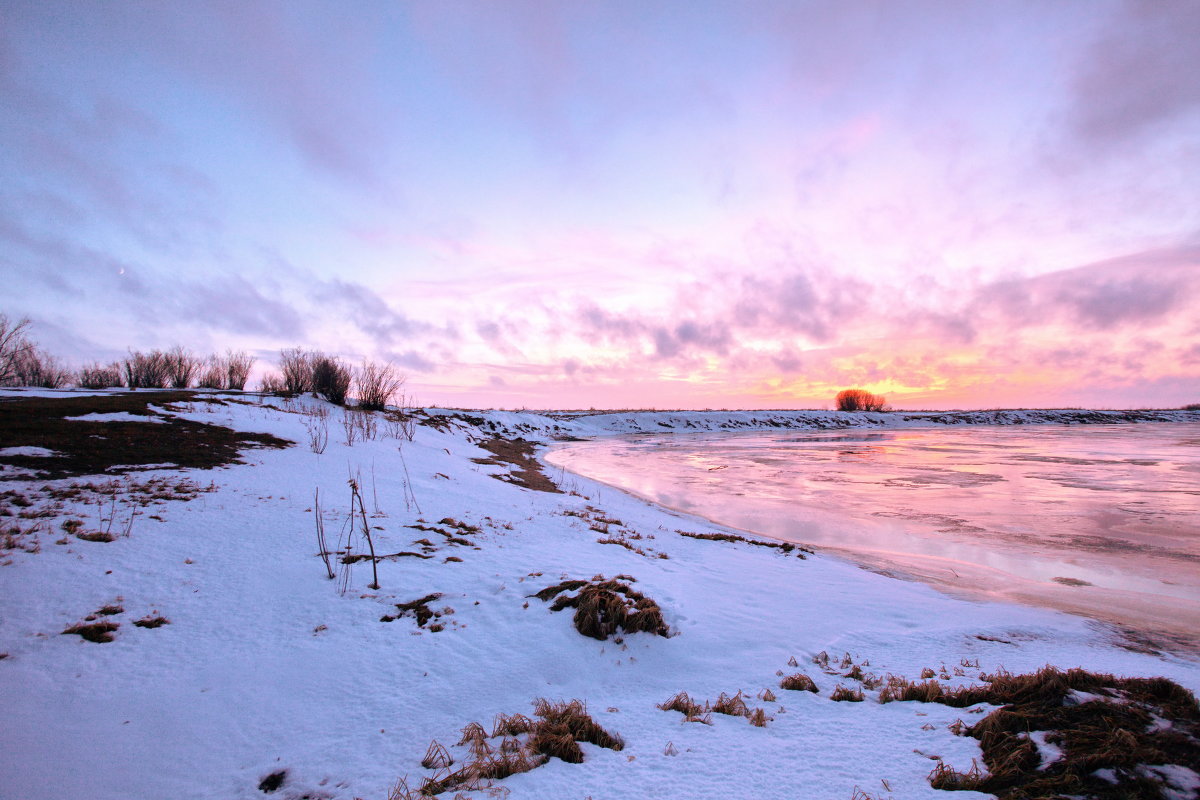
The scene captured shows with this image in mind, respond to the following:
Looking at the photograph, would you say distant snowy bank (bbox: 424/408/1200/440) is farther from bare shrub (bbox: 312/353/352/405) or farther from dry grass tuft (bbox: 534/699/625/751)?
dry grass tuft (bbox: 534/699/625/751)

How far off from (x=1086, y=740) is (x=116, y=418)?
18616 mm

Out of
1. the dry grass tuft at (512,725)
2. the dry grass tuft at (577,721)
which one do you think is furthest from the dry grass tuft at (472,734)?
the dry grass tuft at (577,721)

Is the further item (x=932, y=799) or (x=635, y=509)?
(x=635, y=509)

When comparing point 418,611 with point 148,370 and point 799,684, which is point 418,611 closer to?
point 799,684

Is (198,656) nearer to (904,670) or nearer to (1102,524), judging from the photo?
(904,670)

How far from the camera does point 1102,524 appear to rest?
37.7ft

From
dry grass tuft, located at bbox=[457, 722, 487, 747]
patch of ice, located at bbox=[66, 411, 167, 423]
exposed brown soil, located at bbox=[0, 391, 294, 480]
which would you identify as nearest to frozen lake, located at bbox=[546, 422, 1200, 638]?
dry grass tuft, located at bbox=[457, 722, 487, 747]

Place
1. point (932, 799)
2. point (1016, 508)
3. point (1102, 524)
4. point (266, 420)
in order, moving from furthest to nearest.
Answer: point (266, 420) → point (1016, 508) → point (1102, 524) → point (932, 799)

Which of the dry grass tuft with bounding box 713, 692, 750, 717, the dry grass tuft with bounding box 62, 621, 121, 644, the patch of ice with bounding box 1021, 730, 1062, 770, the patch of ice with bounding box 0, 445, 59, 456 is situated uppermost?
the patch of ice with bounding box 0, 445, 59, 456

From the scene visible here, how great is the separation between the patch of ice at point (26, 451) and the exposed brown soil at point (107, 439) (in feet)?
0.43

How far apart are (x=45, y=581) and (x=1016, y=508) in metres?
19.1

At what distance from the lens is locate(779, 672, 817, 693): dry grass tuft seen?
4184mm

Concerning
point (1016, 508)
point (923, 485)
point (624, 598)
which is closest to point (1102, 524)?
point (1016, 508)

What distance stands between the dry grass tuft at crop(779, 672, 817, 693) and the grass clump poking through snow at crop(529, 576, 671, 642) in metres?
1.36
